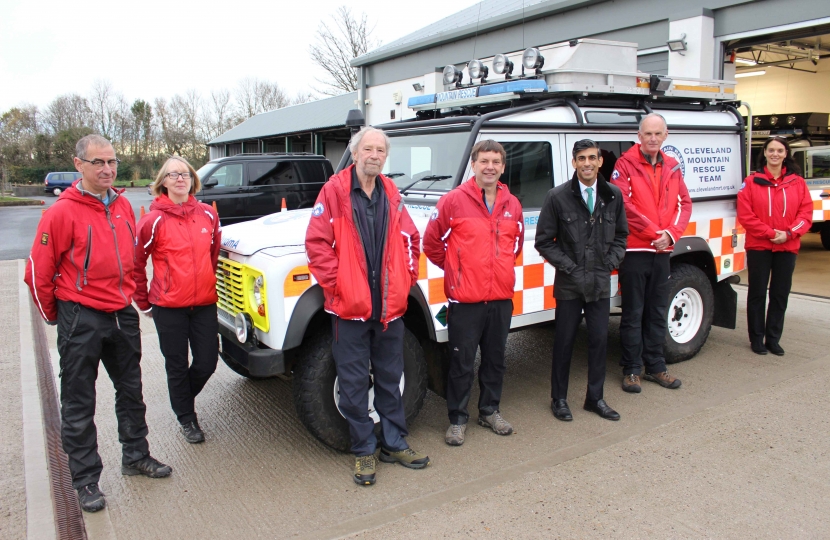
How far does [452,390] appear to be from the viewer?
155 inches

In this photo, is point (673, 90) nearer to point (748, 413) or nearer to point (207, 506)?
point (748, 413)

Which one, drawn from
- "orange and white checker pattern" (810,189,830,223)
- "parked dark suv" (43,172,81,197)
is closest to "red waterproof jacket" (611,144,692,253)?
"orange and white checker pattern" (810,189,830,223)

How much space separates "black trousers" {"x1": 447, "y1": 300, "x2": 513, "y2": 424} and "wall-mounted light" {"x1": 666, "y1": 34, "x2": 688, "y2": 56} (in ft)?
26.4

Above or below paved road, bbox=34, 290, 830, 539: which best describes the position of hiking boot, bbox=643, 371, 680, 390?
above

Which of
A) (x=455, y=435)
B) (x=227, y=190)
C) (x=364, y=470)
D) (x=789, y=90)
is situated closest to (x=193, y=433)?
(x=364, y=470)

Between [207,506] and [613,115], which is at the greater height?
[613,115]

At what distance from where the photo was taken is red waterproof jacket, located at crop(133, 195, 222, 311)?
361 centimetres

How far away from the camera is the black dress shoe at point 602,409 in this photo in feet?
13.9

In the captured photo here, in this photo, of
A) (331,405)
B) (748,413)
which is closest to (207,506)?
(331,405)

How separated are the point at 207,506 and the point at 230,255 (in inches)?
58.7

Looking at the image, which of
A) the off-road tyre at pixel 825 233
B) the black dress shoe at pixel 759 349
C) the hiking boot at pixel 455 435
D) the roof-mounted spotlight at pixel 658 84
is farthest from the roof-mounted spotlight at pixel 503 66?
the off-road tyre at pixel 825 233

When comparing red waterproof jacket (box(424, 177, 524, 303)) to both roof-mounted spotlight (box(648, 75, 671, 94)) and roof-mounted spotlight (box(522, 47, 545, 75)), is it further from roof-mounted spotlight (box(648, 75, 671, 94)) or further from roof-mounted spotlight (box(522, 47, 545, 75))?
roof-mounted spotlight (box(648, 75, 671, 94))

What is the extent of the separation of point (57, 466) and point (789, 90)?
19728 mm

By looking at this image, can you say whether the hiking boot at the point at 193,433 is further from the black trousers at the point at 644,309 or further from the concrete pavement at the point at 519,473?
the black trousers at the point at 644,309
